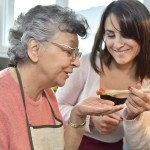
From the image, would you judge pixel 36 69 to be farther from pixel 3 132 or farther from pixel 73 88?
pixel 73 88

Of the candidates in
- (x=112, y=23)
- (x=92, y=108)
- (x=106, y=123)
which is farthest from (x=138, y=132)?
(x=112, y=23)

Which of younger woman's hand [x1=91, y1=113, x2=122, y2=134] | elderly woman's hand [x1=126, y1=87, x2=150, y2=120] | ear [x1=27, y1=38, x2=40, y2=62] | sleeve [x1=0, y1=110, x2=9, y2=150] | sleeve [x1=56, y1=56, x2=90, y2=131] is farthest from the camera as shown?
sleeve [x1=56, y1=56, x2=90, y2=131]

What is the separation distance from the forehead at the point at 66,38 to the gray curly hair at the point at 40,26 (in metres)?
0.01

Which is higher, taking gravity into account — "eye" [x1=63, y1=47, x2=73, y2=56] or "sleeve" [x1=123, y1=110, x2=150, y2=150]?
"eye" [x1=63, y1=47, x2=73, y2=56]

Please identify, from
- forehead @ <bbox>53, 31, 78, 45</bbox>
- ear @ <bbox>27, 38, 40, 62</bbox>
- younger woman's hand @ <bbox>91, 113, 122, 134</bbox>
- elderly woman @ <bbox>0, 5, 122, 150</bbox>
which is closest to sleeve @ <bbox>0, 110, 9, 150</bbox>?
elderly woman @ <bbox>0, 5, 122, 150</bbox>

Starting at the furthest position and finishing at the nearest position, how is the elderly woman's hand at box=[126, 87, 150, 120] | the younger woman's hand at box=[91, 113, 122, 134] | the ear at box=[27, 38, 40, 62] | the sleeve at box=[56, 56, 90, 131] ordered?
1. the sleeve at box=[56, 56, 90, 131]
2. the younger woman's hand at box=[91, 113, 122, 134]
3. the elderly woman's hand at box=[126, 87, 150, 120]
4. the ear at box=[27, 38, 40, 62]

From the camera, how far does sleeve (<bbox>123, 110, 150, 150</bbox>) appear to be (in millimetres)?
1454

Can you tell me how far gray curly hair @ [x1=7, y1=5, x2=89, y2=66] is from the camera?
1181 mm

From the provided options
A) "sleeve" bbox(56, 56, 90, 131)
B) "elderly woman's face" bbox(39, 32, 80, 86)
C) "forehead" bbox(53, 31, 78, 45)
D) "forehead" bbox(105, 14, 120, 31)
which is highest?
"forehead" bbox(105, 14, 120, 31)

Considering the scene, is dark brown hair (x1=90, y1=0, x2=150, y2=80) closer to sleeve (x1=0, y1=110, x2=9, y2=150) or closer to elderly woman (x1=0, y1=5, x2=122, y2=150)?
elderly woman (x1=0, y1=5, x2=122, y2=150)

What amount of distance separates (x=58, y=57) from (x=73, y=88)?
0.43 m

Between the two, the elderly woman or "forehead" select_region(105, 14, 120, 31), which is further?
"forehead" select_region(105, 14, 120, 31)

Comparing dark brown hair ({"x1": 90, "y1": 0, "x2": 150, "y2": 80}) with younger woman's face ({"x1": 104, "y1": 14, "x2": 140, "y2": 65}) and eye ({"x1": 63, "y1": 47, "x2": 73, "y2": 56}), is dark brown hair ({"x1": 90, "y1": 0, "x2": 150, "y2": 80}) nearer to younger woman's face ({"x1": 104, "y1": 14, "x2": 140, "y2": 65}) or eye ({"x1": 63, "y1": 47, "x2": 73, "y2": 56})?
younger woman's face ({"x1": 104, "y1": 14, "x2": 140, "y2": 65})

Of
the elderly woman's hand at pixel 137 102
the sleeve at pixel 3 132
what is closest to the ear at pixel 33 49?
the sleeve at pixel 3 132
